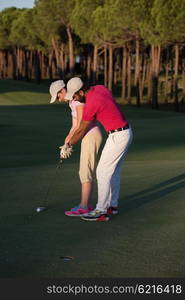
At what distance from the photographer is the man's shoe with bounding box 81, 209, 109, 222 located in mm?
9281

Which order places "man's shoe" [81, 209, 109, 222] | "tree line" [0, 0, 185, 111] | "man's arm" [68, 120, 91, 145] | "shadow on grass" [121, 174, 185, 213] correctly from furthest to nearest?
"tree line" [0, 0, 185, 111] < "shadow on grass" [121, 174, 185, 213] < "man's shoe" [81, 209, 109, 222] < "man's arm" [68, 120, 91, 145]

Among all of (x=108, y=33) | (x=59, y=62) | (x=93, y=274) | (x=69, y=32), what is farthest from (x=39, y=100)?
(x=93, y=274)

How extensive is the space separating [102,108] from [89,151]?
34.2 inches

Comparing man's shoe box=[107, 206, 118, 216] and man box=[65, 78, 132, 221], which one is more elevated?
man box=[65, 78, 132, 221]

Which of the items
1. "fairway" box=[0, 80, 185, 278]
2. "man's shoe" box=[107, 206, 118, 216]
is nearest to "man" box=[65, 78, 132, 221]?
"man's shoe" box=[107, 206, 118, 216]

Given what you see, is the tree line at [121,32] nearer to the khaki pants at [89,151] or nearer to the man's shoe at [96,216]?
the khaki pants at [89,151]

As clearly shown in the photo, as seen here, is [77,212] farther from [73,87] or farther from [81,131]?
→ [73,87]

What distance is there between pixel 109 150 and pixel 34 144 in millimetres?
14484

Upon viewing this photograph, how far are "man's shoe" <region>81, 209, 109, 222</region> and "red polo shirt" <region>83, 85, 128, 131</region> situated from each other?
3.91 ft

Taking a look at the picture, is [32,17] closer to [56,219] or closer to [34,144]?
[34,144]

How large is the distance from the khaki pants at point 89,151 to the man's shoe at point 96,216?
0.58 m

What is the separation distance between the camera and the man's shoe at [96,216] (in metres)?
9.28

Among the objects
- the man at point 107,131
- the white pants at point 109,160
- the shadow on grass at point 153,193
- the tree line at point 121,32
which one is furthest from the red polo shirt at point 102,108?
the tree line at point 121,32

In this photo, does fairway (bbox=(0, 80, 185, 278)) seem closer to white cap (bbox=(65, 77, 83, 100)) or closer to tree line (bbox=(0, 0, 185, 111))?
white cap (bbox=(65, 77, 83, 100))
